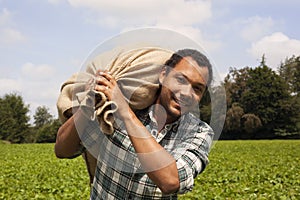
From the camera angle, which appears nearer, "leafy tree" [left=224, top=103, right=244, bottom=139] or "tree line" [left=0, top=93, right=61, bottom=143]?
"leafy tree" [left=224, top=103, right=244, bottom=139]

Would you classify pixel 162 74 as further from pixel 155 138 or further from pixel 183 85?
pixel 155 138

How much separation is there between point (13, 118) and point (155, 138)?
2415 inches

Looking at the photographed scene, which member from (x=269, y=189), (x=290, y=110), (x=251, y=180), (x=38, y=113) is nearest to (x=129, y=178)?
(x=269, y=189)

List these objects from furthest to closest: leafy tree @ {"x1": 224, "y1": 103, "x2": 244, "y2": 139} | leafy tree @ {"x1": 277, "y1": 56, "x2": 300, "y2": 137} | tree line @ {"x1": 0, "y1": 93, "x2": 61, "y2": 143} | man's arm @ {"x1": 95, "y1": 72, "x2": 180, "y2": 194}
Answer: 1. tree line @ {"x1": 0, "y1": 93, "x2": 61, "y2": 143}
2. leafy tree @ {"x1": 277, "y1": 56, "x2": 300, "y2": 137}
3. leafy tree @ {"x1": 224, "y1": 103, "x2": 244, "y2": 139}
4. man's arm @ {"x1": 95, "y1": 72, "x2": 180, "y2": 194}

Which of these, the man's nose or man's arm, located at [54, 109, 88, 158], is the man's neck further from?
man's arm, located at [54, 109, 88, 158]

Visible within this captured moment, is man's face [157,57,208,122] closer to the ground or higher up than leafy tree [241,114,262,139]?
closer to the ground

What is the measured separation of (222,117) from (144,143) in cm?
34

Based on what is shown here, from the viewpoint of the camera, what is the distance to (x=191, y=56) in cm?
153

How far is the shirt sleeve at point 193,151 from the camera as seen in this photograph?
1.58 m

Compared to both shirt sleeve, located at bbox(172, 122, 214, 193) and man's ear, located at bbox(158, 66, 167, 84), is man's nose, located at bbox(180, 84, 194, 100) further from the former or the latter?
shirt sleeve, located at bbox(172, 122, 214, 193)

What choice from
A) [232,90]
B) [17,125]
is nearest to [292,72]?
[17,125]

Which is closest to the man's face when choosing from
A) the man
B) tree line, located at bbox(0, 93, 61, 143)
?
the man

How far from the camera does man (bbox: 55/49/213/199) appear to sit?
4.57 ft

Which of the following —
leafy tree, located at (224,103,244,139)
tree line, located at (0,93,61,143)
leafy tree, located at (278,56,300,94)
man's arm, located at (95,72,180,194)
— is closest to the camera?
man's arm, located at (95,72,180,194)
